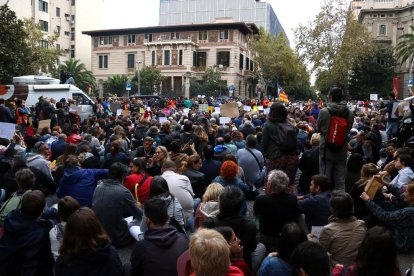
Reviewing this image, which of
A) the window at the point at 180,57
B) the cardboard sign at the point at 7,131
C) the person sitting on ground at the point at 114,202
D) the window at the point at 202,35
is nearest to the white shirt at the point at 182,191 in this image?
the person sitting on ground at the point at 114,202

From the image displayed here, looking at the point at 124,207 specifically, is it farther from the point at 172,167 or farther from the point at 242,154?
the point at 242,154

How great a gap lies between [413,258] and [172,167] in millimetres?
3793

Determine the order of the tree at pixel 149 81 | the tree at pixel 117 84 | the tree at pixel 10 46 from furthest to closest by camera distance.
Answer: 1. the tree at pixel 117 84
2. the tree at pixel 149 81
3. the tree at pixel 10 46

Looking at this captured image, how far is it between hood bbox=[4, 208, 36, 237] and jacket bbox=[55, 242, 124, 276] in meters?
1.16

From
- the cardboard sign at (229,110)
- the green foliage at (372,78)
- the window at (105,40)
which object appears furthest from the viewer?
the window at (105,40)

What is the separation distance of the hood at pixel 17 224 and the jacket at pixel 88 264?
1.16m

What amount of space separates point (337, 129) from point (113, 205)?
3597 millimetres

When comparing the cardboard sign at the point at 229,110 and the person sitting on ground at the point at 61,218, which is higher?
the cardboard sign at the point at 229,110

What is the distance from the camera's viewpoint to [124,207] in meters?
6.29

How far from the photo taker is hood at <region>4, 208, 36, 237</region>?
4.75m

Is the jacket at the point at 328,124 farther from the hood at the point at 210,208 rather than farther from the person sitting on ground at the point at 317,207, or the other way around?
the hood at the point at 210,208

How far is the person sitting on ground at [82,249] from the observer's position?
379cm

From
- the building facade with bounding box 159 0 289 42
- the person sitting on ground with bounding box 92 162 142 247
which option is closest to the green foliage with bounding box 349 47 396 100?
the building facade with bounding box 159 0 289 42

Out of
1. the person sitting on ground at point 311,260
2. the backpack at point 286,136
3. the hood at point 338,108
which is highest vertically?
the hood at point 338,108
